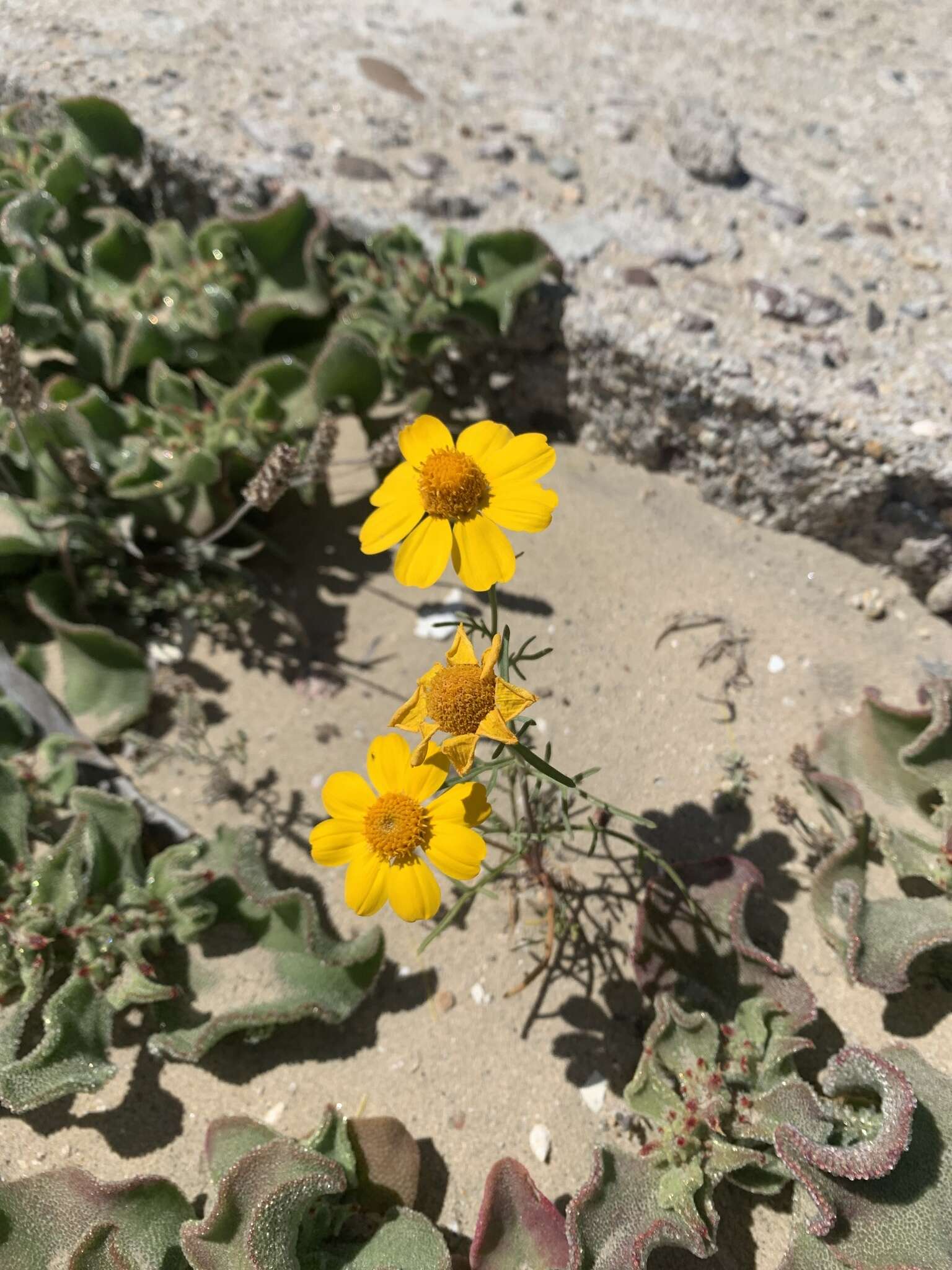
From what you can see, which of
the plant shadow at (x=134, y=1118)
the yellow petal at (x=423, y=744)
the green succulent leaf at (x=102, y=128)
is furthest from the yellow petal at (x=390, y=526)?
the green succulent leaf at (x=102, y=128)

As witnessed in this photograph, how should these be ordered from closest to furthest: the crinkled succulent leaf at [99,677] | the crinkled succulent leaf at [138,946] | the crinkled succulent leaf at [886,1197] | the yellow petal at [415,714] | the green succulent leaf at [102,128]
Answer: the yellow petal at [415,714]
the crinkled succulent leaf at [886,1197]
the crinkled succulent leaf at [138,946]
the crinkled succulent leaf at [99,677]
the green succulent leaf at [102,128]

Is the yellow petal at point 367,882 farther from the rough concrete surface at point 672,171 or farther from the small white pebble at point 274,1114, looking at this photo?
the rough concrete surface at point 672,171

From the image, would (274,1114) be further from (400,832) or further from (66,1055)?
(400,832)

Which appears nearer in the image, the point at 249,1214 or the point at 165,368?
the point at 249,1214

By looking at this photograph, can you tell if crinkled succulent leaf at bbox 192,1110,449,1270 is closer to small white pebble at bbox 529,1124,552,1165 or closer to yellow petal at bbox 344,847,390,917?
small white pebble at bbox 529,1124,552,1165

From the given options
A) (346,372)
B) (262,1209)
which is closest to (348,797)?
(262,1209)

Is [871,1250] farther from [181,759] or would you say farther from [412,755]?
[181,759]

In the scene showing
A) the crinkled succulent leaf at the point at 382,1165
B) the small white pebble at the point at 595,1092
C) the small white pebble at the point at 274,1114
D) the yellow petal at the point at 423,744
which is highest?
the yellow petal at the point at 423,744

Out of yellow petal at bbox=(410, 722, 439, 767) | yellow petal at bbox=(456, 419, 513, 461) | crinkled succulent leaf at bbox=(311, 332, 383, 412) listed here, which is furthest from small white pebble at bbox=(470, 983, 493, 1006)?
crinkled succulent leaf at bbox=(311, 332, 383, 412)
